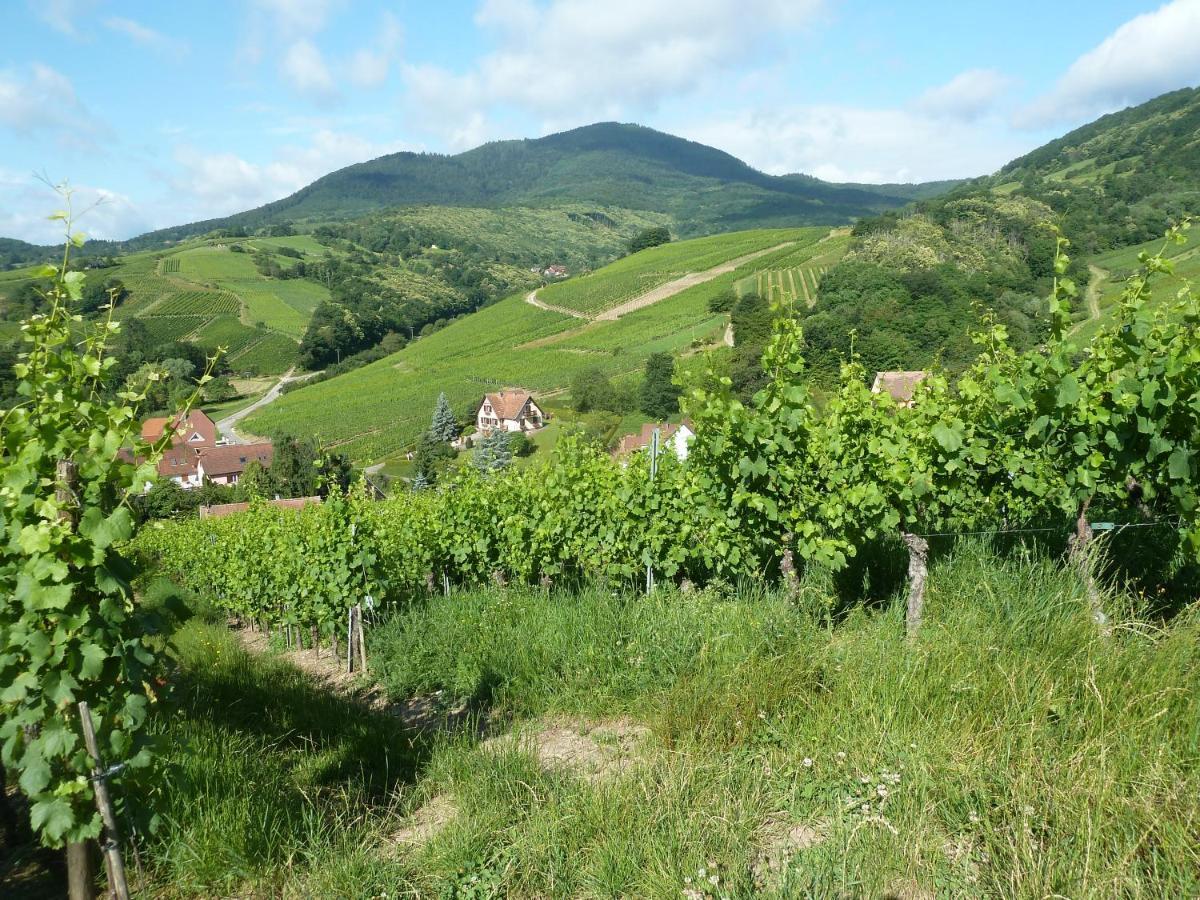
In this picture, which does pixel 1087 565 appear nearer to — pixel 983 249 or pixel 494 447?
pixel 494 447

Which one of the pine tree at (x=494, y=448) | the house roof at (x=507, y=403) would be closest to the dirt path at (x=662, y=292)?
the house roof at (x=507, y=403)

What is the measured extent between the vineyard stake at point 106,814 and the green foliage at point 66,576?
0.13 ft

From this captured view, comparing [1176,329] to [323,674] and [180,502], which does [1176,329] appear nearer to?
[323,674]

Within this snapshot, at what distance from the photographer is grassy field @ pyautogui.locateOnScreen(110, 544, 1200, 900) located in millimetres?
2854

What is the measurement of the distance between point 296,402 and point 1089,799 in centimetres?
7312

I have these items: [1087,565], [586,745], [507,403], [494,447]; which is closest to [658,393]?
[507,403]

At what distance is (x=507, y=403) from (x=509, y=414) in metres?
1.04

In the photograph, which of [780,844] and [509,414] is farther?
[509,414]

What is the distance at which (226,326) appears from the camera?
301 feet

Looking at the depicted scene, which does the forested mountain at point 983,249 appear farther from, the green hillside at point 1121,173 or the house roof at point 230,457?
the house roof at point 230,457

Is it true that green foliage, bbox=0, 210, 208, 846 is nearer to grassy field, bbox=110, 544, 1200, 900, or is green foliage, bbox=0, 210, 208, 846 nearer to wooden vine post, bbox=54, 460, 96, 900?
wooden vine post, bbox=54, 460, 96, 900

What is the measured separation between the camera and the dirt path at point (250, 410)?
61.1 metres

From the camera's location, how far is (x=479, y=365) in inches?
2798

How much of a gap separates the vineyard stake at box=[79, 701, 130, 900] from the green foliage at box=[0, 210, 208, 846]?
0.13 ft
